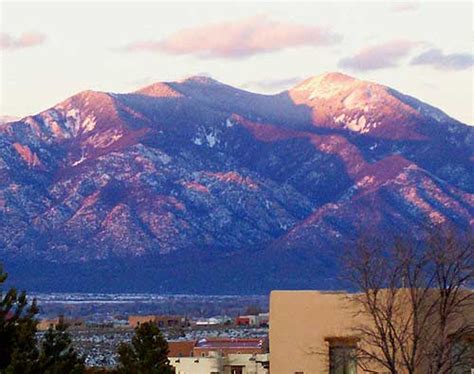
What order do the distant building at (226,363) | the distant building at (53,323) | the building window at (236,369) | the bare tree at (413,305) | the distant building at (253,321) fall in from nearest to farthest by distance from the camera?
the bare tree at (413,305) < the distant building at (53,323) < the distant building at (226,363) < the building window at (236,369) < the distant building at (253,321)

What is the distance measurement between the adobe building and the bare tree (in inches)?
15.2

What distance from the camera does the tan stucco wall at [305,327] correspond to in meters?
33.4

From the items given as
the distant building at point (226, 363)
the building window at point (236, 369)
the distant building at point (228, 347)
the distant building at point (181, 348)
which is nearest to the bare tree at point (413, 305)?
the distant building at point (226, 363)

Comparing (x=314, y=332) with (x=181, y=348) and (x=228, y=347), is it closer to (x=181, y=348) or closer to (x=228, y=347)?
(x=228, y=347)

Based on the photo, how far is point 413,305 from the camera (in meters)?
30.8

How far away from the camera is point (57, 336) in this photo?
1506 inches

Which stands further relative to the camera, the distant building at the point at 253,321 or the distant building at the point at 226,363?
the distant building at the point at 253,321

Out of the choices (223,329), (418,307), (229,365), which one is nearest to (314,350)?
(418,307)

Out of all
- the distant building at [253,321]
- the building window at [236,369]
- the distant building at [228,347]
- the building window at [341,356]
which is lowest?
the building window at [341,356]

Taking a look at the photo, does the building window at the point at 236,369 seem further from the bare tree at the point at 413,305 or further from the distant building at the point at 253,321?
the distant building at the point at 253,321

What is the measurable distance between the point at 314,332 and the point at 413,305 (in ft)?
11.3

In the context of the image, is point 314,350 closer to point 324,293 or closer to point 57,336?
point 324,293

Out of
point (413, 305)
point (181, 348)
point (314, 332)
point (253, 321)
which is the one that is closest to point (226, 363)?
point (181, 348)

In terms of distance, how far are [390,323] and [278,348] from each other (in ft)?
15.0
